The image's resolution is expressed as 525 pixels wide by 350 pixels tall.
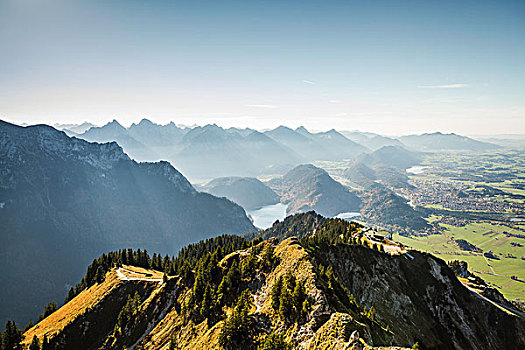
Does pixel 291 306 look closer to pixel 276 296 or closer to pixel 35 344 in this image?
pixel 276 296

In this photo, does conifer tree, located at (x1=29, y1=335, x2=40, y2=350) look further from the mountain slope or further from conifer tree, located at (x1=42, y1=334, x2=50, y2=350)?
the mountain slope

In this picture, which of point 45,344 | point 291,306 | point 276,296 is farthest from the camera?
point 45,344

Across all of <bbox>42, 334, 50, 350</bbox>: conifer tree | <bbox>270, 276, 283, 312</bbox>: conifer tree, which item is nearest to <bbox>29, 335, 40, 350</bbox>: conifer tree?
<bbox>42, 334, 50, 350</bbox>: conifer tree

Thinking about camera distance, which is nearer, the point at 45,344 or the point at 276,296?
the point at 276,296

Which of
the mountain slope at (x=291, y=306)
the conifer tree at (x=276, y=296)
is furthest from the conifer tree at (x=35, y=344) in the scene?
the conifer tree at (x=276, y=296)

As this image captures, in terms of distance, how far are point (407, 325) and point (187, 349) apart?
203 ft

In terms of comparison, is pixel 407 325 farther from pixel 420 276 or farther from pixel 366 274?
pixel 420 276

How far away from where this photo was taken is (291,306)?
44.1 meters

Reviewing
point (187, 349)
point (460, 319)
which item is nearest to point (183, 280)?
point (187, 349)

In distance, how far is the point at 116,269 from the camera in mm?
124750

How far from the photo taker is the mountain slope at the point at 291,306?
43.5m

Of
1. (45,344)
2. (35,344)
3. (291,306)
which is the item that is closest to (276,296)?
(291,306)

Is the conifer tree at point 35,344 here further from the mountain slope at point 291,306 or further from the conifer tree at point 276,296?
the conifer tree at point 276,296

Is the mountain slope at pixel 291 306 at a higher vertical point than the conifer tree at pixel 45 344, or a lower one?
higher
